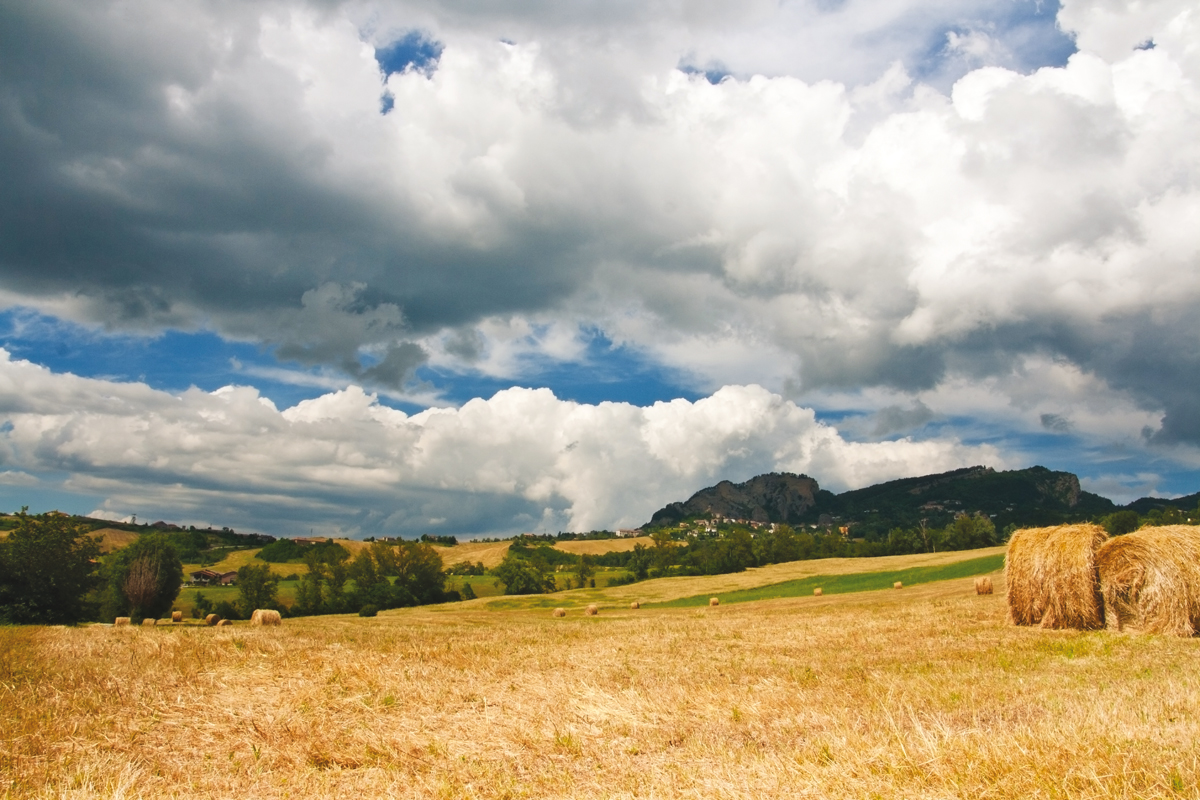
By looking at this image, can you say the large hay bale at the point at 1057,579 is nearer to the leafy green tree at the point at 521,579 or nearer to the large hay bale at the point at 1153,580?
the large hay bale at the point at 1153,580

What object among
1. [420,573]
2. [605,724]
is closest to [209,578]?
[420,573]

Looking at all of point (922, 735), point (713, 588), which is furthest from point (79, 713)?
point (713, 588)

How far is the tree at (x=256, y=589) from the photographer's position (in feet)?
330

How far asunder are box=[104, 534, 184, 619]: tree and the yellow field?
5609 cm

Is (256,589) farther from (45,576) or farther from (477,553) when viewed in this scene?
(477,553)

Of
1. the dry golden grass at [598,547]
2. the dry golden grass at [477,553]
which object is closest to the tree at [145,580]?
the dry golden grass at [477,553]

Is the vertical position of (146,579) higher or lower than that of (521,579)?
higher

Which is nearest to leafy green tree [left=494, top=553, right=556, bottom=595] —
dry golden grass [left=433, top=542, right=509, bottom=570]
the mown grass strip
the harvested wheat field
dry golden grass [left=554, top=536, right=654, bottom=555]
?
dry golden grass [left=433, top=542, right=509, bottom=570]

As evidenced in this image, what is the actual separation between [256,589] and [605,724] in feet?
354

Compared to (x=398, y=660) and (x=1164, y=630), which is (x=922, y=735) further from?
(x=1164, y=630)

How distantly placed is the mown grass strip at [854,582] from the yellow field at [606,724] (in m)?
42.4

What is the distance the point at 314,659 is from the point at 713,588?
60.6 metres

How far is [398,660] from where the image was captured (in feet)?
48.2

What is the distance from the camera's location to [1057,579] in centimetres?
2098
